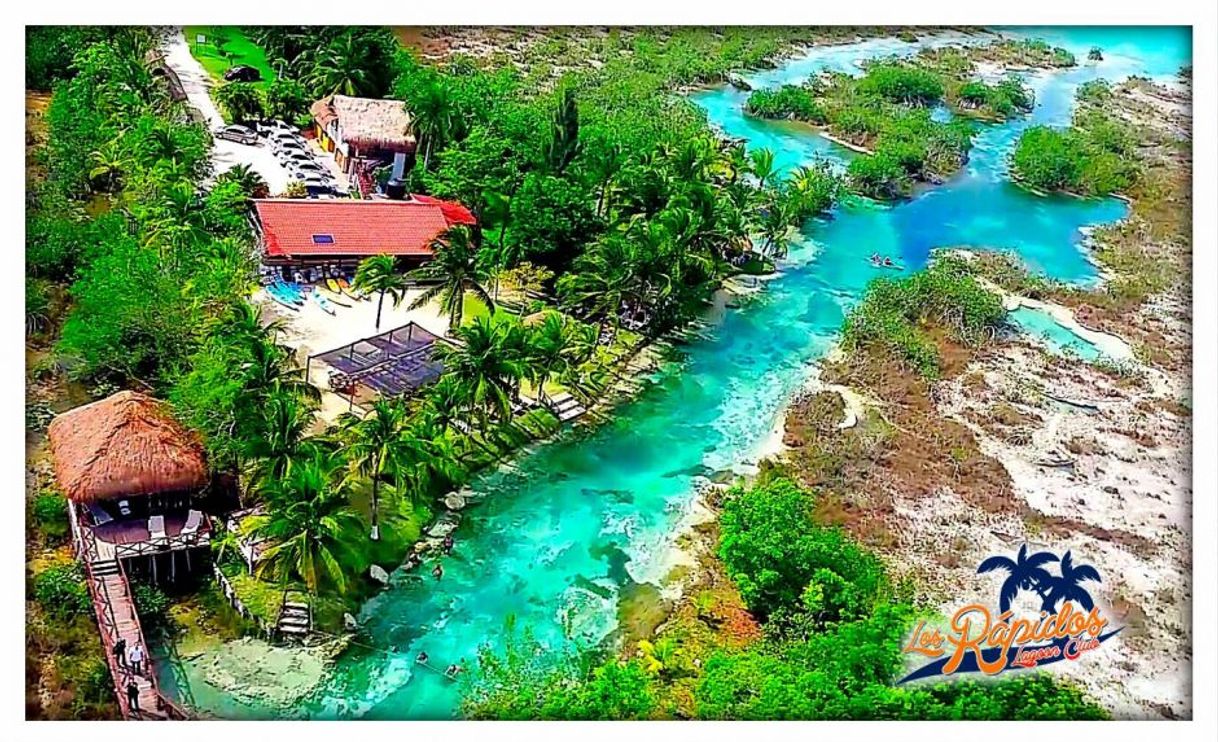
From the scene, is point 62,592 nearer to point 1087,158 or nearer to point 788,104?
point 788,104

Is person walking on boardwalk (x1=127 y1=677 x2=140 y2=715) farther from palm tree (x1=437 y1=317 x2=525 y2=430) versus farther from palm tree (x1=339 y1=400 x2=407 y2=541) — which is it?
palm tree (x1=437 y1=317 x2=525 y2=430)

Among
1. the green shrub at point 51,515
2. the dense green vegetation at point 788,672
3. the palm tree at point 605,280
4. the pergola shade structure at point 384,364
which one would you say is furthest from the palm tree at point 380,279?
the dense green vegetation at point 788,672

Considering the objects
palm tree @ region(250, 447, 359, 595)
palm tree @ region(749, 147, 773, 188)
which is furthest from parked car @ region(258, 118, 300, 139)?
palm tree @ region(250, 447, 359, 595)

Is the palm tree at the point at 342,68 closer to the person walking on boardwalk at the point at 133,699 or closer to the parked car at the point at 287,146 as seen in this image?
the parked car at the point at 287,146

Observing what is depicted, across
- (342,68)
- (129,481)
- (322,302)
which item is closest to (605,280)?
(322,302)
